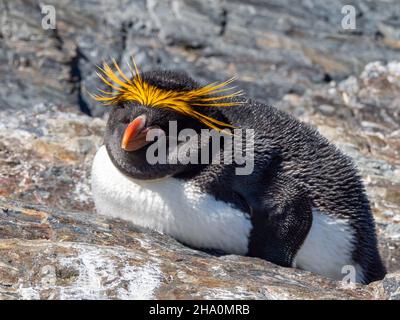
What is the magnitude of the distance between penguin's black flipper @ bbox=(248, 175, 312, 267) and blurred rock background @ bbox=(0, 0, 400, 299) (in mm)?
320

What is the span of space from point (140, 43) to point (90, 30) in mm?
869

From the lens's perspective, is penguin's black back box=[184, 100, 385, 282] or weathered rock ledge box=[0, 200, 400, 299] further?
penguin's black back box=[184, 100, 385, 282]

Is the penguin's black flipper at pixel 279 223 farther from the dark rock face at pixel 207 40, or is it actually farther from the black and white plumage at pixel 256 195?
the dark rock face at pixel 207 40

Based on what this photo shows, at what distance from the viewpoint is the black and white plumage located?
647cm

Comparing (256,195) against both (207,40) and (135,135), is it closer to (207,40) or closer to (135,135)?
(135,135)

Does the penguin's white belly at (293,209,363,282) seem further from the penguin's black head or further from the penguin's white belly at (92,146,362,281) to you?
the penguin's black head

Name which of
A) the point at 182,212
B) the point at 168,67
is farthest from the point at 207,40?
the point at 182,212

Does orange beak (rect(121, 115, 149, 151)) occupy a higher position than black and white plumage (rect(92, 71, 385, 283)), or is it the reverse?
orange beak (rect(121, 115, 149, 151))

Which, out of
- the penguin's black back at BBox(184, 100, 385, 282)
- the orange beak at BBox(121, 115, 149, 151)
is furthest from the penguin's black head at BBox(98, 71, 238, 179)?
the penguin's black back at BBox(184, 100, 385, 282)

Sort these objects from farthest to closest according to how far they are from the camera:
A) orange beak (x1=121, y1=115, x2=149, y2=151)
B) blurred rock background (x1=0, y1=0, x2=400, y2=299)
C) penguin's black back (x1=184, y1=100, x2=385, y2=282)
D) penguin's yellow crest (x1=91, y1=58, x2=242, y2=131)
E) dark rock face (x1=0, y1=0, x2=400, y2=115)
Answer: dark rock face (x1=0, y1=0, x2=400, y2=115), penguin's black back (x1=184, y1=100, x2=385, y2=282), penguin's yellow crest (x1=91, y1=58, x2=242, y2=131), orange beak (x1=121, y1=115, x2=149, y2=151), blurred rock background (x1=0, y1=0, x2=400, y2=299)

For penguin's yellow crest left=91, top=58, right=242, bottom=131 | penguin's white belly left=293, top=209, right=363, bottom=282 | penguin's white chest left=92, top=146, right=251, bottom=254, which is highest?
penguin's yellow crest left=91, top=58, right=242, bottom=131

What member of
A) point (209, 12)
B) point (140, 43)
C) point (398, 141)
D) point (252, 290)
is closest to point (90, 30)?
point (140, 43)
